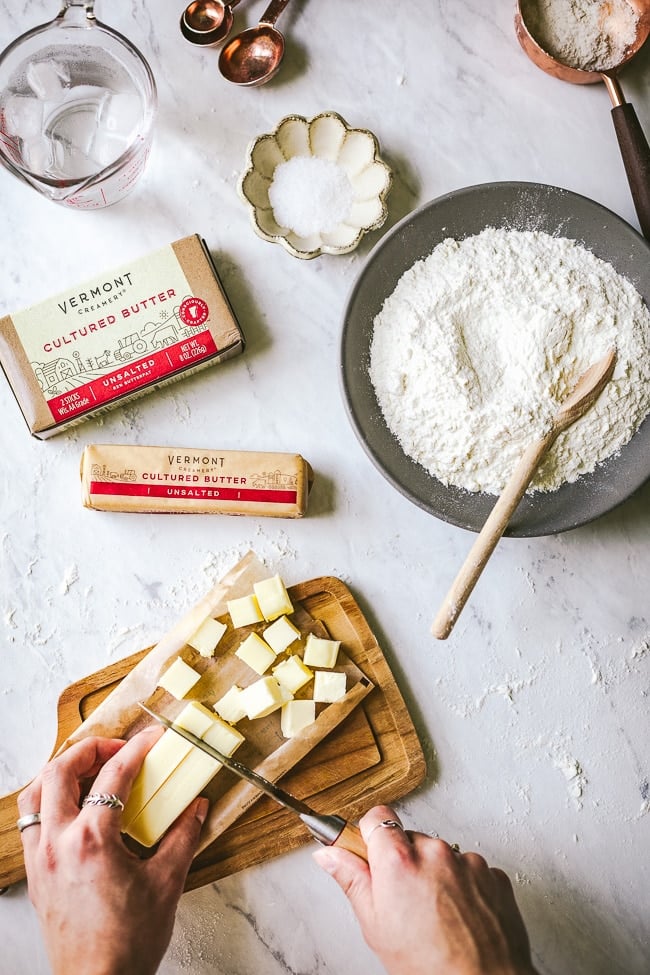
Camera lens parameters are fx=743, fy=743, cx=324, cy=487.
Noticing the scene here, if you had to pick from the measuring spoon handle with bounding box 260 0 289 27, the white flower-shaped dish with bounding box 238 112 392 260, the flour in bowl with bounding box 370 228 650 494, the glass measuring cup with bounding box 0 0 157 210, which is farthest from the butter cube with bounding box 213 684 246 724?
the measuring spoon handle with bounding box 260 0 289 27

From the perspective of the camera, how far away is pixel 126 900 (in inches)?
36.5

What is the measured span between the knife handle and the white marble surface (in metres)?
0.17

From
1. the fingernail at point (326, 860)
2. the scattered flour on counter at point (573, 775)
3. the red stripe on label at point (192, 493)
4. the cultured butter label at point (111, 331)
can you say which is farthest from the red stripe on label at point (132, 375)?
the scattered flour on counter at point (573, 775)

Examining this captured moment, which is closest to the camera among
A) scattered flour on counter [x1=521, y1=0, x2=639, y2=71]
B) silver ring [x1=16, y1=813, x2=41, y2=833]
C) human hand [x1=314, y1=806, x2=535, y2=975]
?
human hand [x1=314, y1=806, x2=535, y2=975]

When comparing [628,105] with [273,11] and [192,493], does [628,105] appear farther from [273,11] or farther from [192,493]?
[192,493]

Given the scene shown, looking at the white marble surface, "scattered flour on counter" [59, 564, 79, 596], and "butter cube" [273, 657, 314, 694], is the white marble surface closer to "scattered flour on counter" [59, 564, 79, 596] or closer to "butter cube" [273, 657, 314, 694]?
"scattered flour on counter" [59, 564, 79, 596]

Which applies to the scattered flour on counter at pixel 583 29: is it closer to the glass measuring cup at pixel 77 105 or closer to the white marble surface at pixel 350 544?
the white marble surface at pixel 350 544

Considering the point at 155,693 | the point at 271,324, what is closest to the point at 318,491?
the point at 271,324

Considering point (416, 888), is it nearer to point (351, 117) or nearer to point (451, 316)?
point (451, 316)

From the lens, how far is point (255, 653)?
1057 millimetres

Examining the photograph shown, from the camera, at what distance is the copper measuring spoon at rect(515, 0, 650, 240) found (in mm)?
1063

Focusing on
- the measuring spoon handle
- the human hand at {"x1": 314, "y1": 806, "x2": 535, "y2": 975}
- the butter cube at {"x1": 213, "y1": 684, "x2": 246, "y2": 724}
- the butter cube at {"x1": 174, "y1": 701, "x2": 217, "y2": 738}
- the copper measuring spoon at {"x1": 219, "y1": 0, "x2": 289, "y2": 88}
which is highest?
the measuring spoon handle

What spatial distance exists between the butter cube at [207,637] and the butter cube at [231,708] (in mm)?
66

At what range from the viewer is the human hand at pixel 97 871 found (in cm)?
92
